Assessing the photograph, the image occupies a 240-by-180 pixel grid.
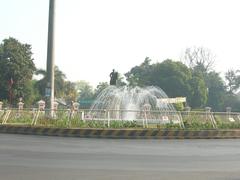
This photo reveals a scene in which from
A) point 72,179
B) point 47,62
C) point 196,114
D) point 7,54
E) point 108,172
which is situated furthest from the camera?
point 7,54

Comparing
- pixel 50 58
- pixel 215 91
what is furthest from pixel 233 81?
pixel 50 58

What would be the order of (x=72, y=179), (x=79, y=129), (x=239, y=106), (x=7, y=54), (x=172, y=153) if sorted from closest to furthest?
(x=72, y=179) → (x=172, y=153) → (x=79, y=129) → (x=7, y=54) → (x=239, y=106)

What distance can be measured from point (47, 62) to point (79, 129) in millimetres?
8875

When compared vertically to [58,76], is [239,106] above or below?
below

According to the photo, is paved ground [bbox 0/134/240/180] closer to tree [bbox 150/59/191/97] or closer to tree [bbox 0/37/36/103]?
tree [bbox 0/37/36/103]

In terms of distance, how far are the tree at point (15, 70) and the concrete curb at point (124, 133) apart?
39856mm

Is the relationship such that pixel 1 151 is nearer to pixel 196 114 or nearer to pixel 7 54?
pixel 196 114

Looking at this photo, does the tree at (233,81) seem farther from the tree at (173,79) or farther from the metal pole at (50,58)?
the metal pole at (50,58)

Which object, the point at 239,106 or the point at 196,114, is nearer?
the point at 196,114

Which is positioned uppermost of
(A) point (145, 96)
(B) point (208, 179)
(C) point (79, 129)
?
(A) point (145, 96)

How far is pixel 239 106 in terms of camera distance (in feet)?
319

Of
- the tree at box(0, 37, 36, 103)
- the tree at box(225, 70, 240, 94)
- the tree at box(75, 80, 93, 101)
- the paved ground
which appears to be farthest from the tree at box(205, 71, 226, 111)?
the paved ground

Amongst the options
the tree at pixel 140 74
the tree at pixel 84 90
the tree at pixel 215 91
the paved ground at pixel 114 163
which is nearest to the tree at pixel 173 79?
the tree at pixel 140 74

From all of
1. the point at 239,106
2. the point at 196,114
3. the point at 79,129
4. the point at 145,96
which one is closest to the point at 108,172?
the point at 79,129
